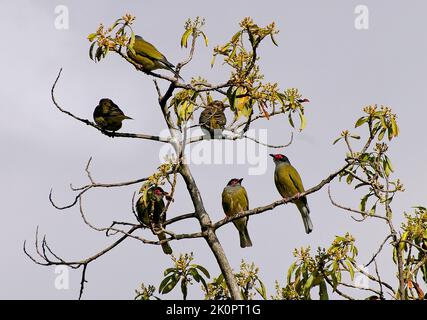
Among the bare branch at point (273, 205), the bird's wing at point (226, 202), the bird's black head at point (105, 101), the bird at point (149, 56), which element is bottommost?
the bare branch at point (273, 205)

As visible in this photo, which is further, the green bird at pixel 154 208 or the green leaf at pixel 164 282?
the green leaf at pixel 164 282

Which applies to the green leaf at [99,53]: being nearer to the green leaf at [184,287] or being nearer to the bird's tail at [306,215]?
the green leaf at [184,287]

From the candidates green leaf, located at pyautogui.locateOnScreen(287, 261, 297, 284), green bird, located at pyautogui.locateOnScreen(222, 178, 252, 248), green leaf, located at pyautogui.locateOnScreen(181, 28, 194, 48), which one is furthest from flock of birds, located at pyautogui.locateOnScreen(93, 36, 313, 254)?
green leaf, located at pyautogui.locateOnScreen(287, 261, 297, 284)

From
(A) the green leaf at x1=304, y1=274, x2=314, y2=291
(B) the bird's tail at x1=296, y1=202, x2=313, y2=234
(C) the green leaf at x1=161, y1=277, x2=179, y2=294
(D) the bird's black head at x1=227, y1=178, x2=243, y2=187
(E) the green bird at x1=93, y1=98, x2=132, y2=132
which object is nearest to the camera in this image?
(A) the green leaf at x1=304, y1=274, x2=314, y2=291

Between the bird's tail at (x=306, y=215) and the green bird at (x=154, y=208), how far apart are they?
163 cm

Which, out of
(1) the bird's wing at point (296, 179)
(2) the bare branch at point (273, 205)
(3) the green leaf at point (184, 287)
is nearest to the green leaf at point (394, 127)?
(2) the bare branch at point (273, 205)

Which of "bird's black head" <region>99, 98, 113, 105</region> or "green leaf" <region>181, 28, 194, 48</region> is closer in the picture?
"green leaf" <region>181, 28, 194, 48</region>

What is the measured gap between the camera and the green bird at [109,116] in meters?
9.21

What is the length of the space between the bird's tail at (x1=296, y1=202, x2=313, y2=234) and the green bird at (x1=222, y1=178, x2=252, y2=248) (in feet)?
2.05

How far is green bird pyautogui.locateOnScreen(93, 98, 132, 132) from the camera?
9211 mm

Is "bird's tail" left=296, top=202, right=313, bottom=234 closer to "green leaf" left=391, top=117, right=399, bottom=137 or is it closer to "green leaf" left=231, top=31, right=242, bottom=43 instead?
"green leaf" left=391, top=117, right=399, bottom=137

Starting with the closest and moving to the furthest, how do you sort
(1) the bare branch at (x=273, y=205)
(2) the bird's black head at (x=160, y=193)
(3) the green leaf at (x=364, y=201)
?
(2) the bird's black head at (x=160, y=193) → (1) the bare branch at (x=273, y=205) → (3) the green leaf at (x=364, y=201)

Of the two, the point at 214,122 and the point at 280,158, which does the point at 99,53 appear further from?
the point at 280,158
